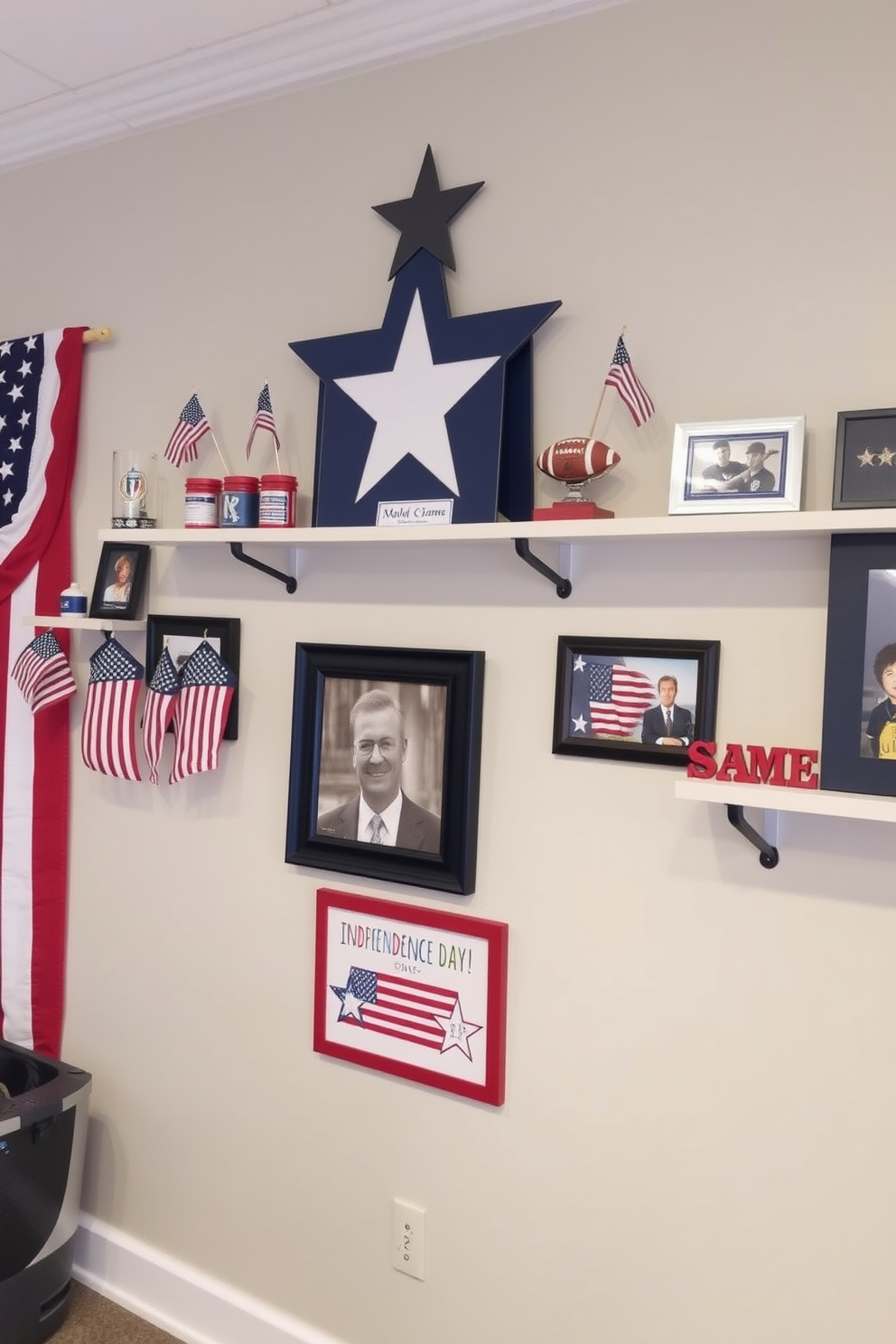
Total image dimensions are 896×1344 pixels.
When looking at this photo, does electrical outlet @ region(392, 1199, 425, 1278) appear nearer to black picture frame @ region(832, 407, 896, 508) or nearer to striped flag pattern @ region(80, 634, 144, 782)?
striped flag pattern @ region(80, 634, 144, 782)

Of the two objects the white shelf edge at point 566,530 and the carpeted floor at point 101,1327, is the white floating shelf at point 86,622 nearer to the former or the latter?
the white shelf edge at point 566,530

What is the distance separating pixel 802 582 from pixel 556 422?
0.47m

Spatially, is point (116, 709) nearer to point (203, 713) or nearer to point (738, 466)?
point (203, 713)

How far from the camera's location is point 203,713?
1988mm

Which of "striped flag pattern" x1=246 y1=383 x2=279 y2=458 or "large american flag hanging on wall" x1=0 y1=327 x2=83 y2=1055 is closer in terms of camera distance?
"striped flag pattern" x1=246 y1=383 x2=279 y2=458

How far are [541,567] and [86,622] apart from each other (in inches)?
40.3

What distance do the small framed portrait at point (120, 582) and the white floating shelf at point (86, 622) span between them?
21 millimetres

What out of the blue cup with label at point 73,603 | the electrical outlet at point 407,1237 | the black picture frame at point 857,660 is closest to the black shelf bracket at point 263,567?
the blue cup with label at point 73,603

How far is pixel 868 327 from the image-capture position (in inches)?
54.9

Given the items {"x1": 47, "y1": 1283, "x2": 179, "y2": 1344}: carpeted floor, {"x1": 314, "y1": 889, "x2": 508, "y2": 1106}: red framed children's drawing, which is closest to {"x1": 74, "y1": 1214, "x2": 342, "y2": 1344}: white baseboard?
{"x1": 47, "y1": 1283, "x2": 179, "y2": 1344}: carpeted floor

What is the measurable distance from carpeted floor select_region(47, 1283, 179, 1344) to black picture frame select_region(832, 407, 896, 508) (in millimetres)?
2056

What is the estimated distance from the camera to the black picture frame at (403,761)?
5.69ft

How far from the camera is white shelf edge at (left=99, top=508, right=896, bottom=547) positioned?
1285 millimetres

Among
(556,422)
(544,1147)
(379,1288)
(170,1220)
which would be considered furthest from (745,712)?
(170,1220)
